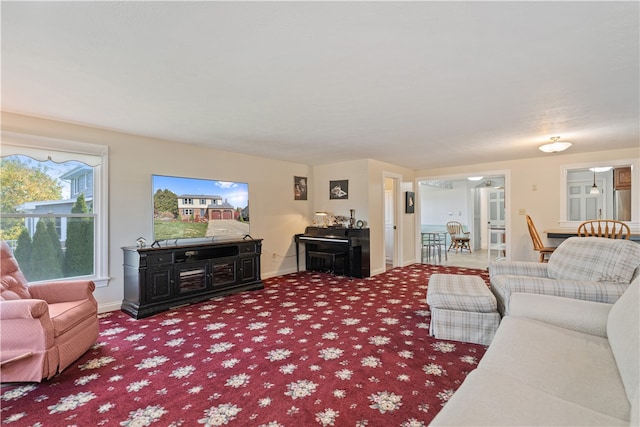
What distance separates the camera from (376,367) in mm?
2199

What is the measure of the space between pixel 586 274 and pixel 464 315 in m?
1.05

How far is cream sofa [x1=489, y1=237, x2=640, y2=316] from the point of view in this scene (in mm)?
2271

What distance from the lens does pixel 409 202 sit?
669 centimetres

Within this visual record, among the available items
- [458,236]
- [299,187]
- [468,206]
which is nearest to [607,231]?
[458,236]

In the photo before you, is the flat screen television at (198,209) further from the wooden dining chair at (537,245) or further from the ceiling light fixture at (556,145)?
the wooden dining chair at (537,245)

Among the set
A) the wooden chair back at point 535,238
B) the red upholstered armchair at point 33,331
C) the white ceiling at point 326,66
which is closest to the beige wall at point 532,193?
the wooden chair back at point 535,238

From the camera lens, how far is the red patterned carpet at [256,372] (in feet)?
5.60

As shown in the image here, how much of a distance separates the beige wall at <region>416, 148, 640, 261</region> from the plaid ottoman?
11.8ft

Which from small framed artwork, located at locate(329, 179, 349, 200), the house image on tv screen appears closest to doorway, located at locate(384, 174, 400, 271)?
small framed artwork, located at locate(329, 179, 349, 200)

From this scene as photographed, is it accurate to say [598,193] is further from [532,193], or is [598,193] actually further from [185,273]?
[185,273]

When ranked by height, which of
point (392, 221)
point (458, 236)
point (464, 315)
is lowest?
point (464, 315)

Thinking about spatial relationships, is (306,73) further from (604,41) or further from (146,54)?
(604,41)

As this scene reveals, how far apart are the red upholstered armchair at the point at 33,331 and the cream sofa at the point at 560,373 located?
252 centimetres

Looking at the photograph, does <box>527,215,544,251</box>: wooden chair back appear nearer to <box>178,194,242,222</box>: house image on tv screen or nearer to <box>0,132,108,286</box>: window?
<box>178,194,242,222</box>: house image on tv screen
